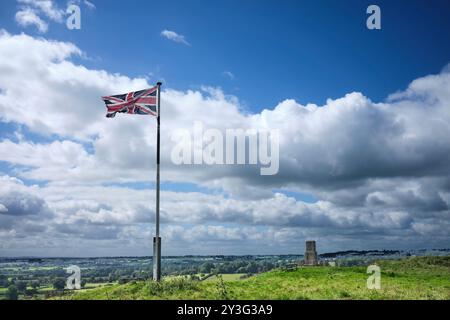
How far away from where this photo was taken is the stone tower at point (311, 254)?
106 feet

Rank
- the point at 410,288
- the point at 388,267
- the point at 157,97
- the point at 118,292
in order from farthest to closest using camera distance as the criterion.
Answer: the point at 388,267, the point at 157,97, the point at 410,288, the point at 118,292

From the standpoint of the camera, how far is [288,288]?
20.5 metres

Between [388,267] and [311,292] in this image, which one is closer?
[311,292]

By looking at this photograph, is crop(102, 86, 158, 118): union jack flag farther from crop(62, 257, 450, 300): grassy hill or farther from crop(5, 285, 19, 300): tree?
crop(5, 285, 19, 300): tree

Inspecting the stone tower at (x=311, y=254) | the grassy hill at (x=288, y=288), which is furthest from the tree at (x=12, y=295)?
the stone tower at (x=311, y=254)

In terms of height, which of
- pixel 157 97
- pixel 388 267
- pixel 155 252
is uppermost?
pixel 157 97

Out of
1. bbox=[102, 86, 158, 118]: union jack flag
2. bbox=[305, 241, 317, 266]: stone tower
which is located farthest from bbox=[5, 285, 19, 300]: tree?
bbox=[305, 241, 317, 266]: stone tower

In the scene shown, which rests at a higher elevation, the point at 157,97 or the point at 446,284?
the point at 157,97

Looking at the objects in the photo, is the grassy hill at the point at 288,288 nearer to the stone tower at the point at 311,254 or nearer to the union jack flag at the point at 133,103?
the stone tower at the point at 311,254

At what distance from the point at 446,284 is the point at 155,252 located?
15.8m
